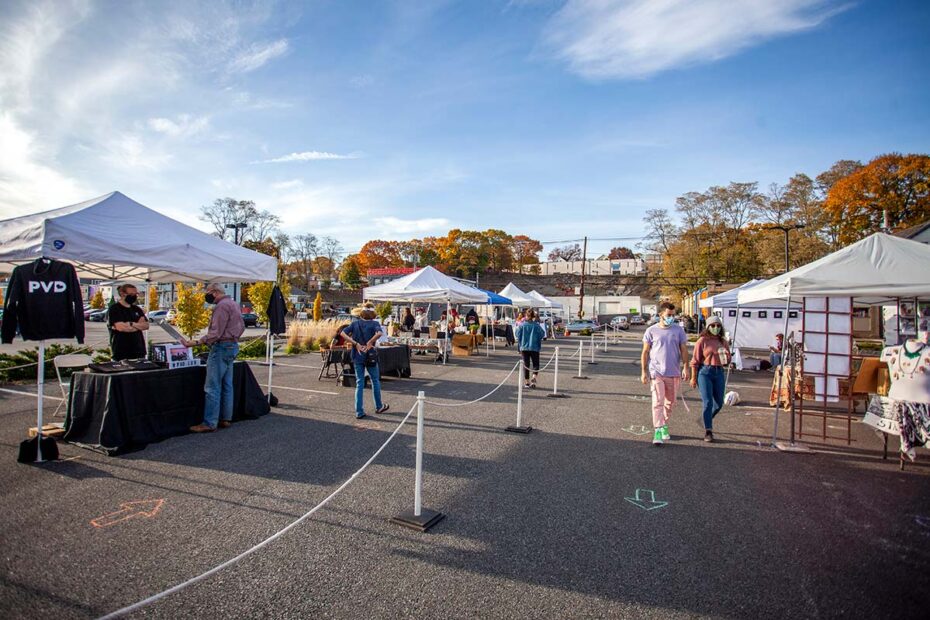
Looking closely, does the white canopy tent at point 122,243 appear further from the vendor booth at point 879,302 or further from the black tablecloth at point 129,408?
the vendor booth at point 879,302

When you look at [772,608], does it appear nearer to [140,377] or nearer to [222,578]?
[222,578]

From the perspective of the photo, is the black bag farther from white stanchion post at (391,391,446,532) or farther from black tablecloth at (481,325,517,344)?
black tablecloth at (481,325,517,344)

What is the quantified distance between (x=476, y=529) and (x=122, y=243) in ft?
17.3

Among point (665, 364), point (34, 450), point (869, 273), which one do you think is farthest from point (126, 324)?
point (869, 273)

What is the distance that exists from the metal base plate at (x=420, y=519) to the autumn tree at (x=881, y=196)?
4099 cm

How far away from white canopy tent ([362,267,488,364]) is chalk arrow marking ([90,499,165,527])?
1039 cm

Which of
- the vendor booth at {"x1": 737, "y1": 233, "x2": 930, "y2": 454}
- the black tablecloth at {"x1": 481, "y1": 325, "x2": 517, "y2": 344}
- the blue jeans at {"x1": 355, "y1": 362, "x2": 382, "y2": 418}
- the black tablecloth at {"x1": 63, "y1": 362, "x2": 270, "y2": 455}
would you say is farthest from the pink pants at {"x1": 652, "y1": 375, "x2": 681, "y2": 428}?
the black tablecloth at {"x1": 481, "y1": 325, "x2": 517, "y2": 344}

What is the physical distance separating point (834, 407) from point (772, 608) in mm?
8541

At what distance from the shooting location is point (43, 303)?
4855mm

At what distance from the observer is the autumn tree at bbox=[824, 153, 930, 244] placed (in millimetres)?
32375

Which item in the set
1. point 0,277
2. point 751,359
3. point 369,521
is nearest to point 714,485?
point 369,521

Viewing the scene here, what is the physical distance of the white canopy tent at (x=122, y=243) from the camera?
16.1 ft

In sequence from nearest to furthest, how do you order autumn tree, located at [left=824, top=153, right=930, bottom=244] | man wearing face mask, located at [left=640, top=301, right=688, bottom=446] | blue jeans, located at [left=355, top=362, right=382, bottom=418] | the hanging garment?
the hanging garment → man wearing face mask, located at [left=640, top=301, right=688, bottom=446] → blue jeans, located at [left=355, top=362, right=382, bottom=418] → autumn tree, located at [left=824, top=153, right=930, bottom=244]

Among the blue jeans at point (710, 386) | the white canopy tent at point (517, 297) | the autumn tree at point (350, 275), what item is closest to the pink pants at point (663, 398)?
the blue jeans at point (710, 386)
